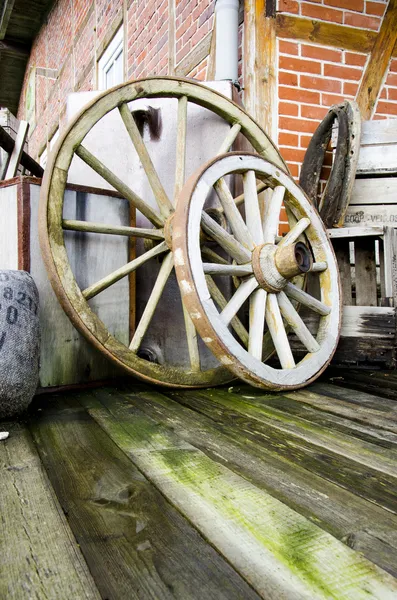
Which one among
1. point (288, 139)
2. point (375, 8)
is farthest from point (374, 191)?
point (375, 8)

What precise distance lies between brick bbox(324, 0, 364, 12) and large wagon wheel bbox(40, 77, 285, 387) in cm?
141

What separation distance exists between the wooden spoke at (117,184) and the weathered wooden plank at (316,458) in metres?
0.94

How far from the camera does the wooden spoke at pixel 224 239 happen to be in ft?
6.53

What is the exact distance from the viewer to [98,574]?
0.73 metres

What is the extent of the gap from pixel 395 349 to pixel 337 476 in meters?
1.55

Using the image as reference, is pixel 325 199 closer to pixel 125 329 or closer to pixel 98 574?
pixel 125 329

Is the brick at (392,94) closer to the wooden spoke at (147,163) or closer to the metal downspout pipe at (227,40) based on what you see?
the metal downspout pipe at (227,40)

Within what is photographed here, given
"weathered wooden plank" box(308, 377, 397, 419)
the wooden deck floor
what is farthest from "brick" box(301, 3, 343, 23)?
the wooden deck floor

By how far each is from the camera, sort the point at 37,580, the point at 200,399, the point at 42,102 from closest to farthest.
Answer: the point at 37,580
the point at 200,399
the point at 42,102

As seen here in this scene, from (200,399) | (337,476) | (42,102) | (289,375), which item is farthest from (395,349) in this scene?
(42,102)

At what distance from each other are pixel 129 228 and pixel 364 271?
4.35 ft

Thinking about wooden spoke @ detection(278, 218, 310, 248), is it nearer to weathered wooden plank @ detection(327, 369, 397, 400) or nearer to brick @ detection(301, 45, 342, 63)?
weathered wooden plank @ detection(327, 369, 397, 400)

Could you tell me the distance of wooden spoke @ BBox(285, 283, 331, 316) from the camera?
221 centimetres

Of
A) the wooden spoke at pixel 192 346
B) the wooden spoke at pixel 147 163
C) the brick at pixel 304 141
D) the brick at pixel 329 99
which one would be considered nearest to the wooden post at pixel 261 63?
the brick at pixel 304 141
